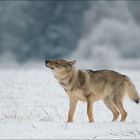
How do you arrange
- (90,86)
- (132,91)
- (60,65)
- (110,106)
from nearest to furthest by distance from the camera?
(60,65)
(90,86)
(132,91)
(110,106)

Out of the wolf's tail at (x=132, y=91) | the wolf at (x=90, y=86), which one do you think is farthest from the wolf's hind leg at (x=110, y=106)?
the wolf's tail at (x=132, y=91)

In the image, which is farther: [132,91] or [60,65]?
[132,91]

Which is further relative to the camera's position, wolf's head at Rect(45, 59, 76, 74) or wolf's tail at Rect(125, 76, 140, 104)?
wolf's tail at Rect(125, 76, 140, 104)

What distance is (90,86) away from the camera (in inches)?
447

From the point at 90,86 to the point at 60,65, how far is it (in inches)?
40.1

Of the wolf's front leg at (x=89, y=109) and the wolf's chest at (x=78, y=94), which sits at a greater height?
the wolf's chest at (x=78, y=94)

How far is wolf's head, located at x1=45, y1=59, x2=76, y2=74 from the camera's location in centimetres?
1090

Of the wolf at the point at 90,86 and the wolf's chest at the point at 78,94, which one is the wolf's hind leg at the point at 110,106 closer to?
the wolf at the point at 90,86

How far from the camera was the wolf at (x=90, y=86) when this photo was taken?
36.6ft

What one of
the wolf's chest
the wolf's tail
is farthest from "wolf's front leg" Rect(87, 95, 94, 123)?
the wolf's tail

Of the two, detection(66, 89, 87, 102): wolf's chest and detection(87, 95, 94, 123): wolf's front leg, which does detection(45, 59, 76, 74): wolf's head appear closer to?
detection(66, 89, 87, 102): wolf's chest

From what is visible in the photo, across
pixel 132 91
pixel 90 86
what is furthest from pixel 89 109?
pixel 132 91

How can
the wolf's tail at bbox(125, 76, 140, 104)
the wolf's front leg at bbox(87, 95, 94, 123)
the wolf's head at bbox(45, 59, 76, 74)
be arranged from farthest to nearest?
the wolf's tail at bbox(125, 76, 140, 104) < the wolf's front leg at bbox(87, 95, 94, 123) < the wolf's head at bbox(45, 59, 76, 74)

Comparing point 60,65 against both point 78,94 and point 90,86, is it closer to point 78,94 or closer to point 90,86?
point 78,94
